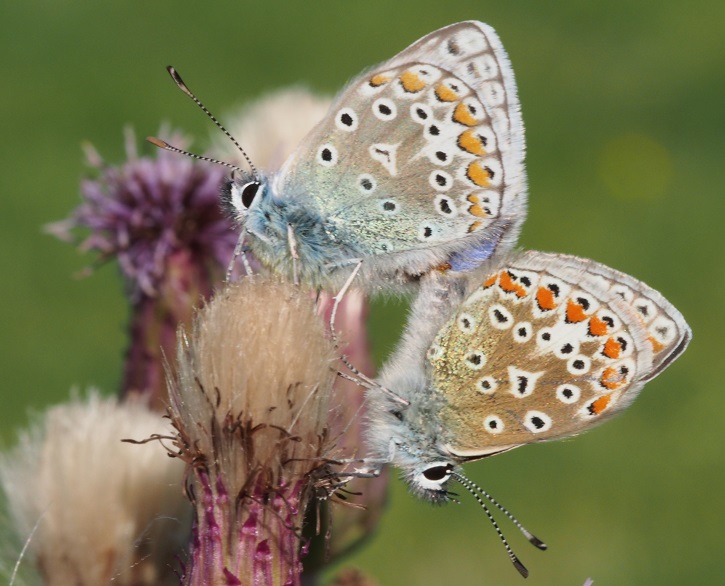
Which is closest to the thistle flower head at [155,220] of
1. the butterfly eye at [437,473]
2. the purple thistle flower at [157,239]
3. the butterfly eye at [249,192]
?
the purple thistle flower at [157,239]

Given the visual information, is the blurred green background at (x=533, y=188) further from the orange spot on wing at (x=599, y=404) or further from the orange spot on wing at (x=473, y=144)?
the orange spot on wing at (x=473, y=144)

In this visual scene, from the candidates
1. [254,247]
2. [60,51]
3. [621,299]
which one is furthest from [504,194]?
[60,51]

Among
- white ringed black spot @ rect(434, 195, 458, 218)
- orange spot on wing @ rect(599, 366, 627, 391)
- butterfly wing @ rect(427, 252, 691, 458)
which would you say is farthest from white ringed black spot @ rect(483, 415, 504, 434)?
white ringed black spot @ rect(434, 195, 458, 218)

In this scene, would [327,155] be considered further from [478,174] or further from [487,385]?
[487,385]

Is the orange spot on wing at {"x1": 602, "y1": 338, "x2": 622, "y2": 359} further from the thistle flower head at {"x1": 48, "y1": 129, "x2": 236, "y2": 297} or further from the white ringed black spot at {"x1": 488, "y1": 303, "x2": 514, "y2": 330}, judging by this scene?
the thistle flower head at {"x1": 48, "y1": 129, "x2": 236, "y2": 297}

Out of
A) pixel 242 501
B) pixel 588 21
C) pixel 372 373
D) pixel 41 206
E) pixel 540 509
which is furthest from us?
pixel 588 21

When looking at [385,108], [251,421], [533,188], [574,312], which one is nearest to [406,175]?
[385,108]

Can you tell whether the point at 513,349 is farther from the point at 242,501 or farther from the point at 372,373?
the point at 372,373
